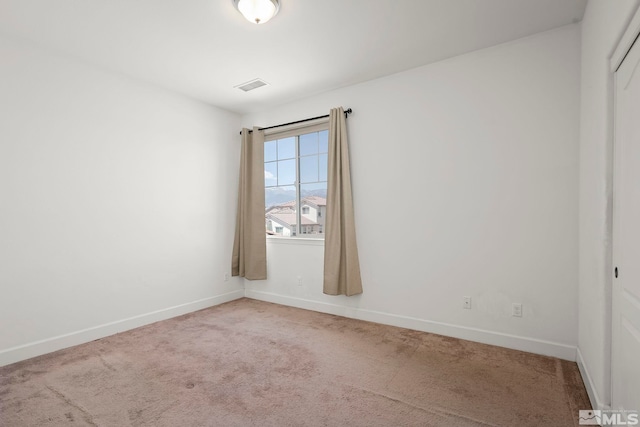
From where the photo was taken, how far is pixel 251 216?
427 centimetres

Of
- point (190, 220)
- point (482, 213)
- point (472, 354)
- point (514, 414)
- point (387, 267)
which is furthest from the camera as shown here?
point (190, 220)

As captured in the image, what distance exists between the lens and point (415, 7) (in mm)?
2285

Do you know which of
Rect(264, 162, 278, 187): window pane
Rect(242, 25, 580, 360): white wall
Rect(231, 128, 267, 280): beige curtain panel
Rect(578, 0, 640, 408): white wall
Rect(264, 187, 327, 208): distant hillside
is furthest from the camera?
Rect(264, 162, 278, 187): window pane

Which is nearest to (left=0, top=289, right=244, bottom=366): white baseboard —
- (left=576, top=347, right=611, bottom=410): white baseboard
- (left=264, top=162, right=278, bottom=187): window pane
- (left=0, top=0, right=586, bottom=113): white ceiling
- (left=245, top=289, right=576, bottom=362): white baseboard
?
(left=245, top=289, right=576, bottom=362): white baseboard

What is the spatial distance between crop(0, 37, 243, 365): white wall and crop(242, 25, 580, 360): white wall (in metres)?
1.87

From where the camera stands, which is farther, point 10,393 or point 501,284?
point 501,284

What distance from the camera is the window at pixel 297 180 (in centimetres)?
401

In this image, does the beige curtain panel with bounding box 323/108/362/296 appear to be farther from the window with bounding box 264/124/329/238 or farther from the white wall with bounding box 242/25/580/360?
the window with bounding box 264/124/329/238

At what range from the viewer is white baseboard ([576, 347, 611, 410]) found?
5.76 feet

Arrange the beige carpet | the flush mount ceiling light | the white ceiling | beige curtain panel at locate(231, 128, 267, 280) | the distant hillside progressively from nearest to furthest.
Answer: the beige carpet → the flush mount ceiling light → the white ceiling → the distant hillside → beige curtain panel at locate(231, 128, 267, 280)

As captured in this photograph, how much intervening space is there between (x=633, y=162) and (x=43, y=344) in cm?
424

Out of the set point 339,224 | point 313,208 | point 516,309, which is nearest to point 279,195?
point 313,208

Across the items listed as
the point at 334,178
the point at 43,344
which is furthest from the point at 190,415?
the point at 334,178

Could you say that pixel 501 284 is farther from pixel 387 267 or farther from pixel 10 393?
pixel 10 393
